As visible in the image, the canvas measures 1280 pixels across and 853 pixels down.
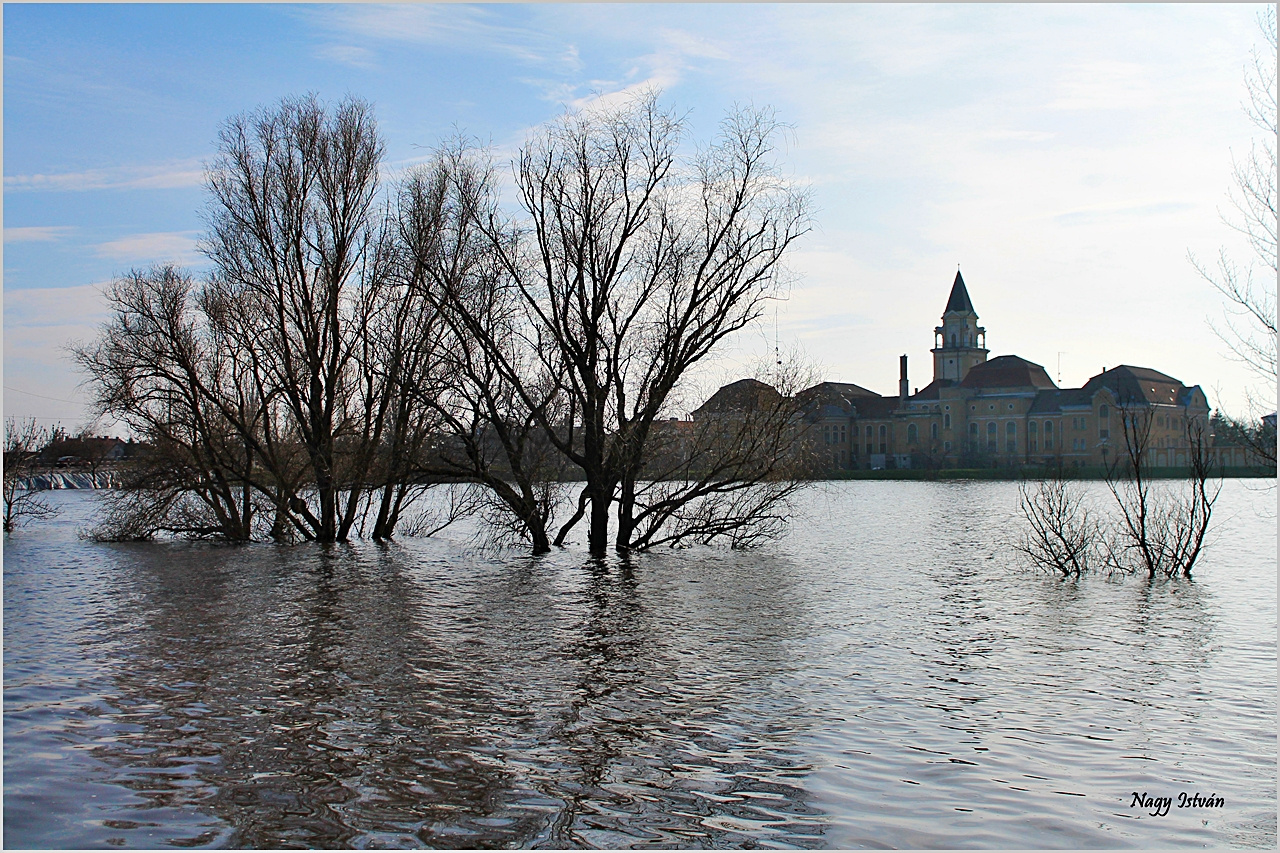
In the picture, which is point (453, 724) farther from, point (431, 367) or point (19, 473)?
point (19, 473)

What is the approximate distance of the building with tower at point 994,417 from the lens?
11044 cm

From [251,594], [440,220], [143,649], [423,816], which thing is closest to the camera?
[423,816]

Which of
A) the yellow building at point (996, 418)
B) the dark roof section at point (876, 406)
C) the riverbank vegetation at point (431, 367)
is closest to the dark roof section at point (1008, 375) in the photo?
the yellow building at point (996, 418)

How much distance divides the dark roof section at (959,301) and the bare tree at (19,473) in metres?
120

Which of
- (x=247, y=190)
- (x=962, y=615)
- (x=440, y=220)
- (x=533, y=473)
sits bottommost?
(x=962, y=615)

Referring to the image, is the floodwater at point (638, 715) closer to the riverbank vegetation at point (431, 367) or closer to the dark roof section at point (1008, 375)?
the riverbank vegetation at point (431, 367)

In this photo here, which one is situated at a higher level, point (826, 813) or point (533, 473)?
point (533, 473)

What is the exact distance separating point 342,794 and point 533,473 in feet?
69.2

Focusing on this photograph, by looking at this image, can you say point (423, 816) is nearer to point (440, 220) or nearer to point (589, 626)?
point (589, 626)

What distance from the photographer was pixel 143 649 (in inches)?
563

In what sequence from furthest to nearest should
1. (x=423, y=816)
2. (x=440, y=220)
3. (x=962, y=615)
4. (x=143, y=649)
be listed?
(x=440, y=220) → (x=962, y=615) → (x=143, y=649) → (x=423, y=816)

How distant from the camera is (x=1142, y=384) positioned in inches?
4471

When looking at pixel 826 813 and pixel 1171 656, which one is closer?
pixel 826 813

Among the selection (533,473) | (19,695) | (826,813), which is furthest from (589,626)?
(533,473)
